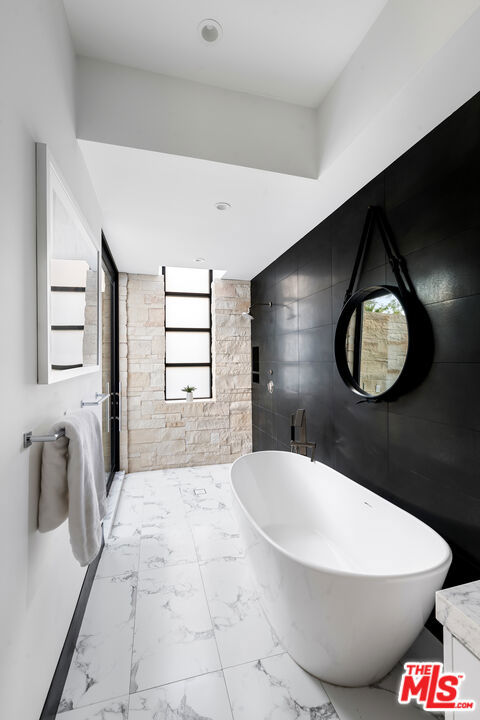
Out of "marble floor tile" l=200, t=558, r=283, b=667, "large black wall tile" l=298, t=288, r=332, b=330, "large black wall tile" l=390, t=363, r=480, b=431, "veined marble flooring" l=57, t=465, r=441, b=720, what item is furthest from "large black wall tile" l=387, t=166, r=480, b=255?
"marble floor tile" l=200, t=558, r=283, b=667

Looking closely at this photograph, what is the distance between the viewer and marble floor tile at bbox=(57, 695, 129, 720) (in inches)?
48.1

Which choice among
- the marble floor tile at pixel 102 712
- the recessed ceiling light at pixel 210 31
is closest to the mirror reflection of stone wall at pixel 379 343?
the recessed ceiling light at pixel 210 31

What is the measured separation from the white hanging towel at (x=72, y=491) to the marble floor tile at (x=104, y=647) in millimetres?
670

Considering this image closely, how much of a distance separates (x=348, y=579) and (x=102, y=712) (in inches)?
43.1

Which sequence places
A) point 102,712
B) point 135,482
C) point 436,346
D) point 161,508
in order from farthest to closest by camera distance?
1. point 135,482
2. point 161,508
3. point 436,346
4. point 102,712

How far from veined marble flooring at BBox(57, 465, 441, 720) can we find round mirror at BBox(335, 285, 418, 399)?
3.99 feet

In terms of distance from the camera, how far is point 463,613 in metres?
0.78

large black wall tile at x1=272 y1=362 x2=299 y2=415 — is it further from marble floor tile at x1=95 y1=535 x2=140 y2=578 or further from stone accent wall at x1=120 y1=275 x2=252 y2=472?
marble floor tile at x1=95 y1=535 x2=140 y2=578

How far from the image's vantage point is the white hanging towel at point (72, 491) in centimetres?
105

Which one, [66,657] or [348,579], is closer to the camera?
[348,579]

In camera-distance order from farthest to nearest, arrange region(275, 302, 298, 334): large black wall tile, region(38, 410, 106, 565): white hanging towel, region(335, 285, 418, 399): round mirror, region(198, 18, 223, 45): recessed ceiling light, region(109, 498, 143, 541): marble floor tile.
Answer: region(275, 302, 298, 334): large black wall tile → region(109, 498, 143, 541): marble floor tile → region(335, 285, 418, 399): round mirror → region(198, 18, 223, 45): recessed ceiling light → region(38, 410, 106, 565): white hanging towel

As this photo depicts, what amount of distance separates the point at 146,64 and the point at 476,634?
2466 mm

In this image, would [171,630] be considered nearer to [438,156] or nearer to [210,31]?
[438,156]

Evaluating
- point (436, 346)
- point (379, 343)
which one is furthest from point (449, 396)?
point (379, 343)
